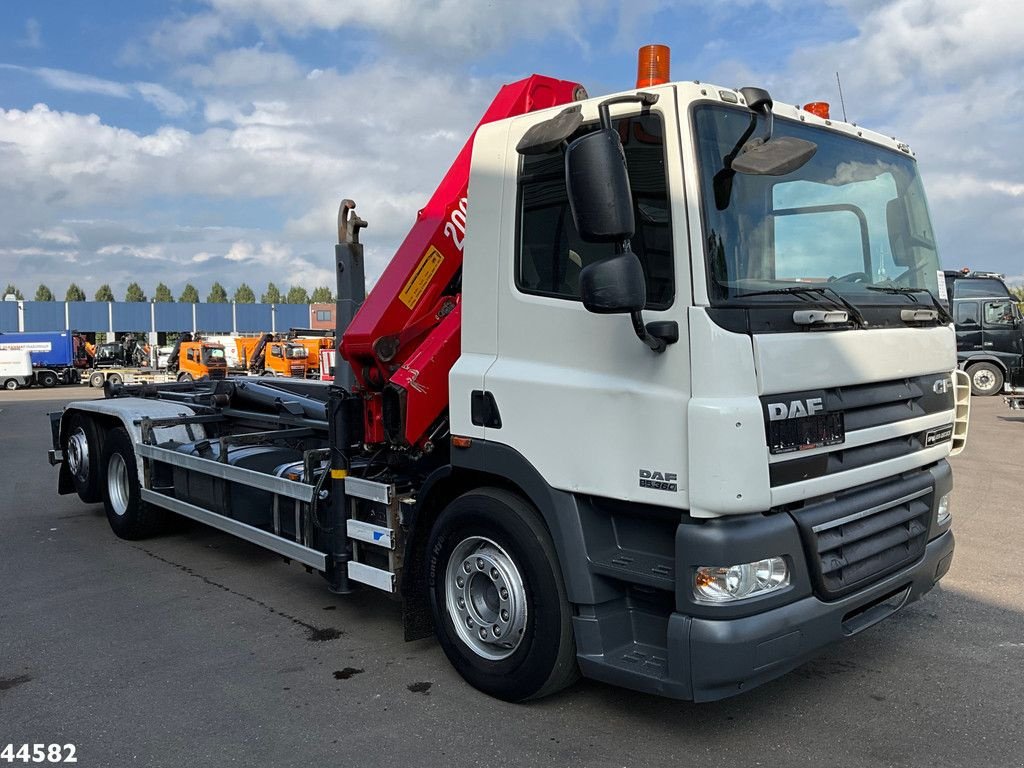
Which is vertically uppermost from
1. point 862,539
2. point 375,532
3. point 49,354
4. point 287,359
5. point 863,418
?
point 49,354

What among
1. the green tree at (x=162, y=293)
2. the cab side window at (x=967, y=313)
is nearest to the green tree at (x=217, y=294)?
the green tree at (x=162, y=293)

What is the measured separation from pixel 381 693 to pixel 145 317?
68582mm

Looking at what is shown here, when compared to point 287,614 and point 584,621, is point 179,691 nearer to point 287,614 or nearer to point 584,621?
point 287,614

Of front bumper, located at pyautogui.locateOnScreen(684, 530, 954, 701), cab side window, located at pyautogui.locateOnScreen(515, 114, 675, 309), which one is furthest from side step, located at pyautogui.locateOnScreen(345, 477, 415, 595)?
front bumper, located at pyautogui.locateOnScreen(684, 530, 954, 701)

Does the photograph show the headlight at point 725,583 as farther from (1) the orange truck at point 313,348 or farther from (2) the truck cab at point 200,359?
(2) the truck cab at point 200,359

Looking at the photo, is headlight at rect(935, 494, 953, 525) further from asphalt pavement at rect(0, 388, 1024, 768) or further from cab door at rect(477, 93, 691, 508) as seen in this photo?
cab door at rect(477, 93, 691, 508)

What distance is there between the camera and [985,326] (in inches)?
854

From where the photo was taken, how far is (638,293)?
10.2ft

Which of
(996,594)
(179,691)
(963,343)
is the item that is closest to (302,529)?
(179,691)

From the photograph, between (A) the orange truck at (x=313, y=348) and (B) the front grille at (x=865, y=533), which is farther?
(A) the orange truck at (x=313, y=348)

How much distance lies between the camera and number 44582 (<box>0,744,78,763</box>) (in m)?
3.55

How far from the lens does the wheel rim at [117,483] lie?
7578mm

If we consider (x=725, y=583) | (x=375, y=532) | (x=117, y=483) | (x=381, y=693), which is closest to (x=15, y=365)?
(x=117, y=483)

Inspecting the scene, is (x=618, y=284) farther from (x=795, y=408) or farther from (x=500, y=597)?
(x=500, y=597)
